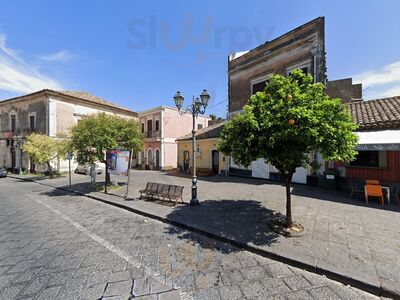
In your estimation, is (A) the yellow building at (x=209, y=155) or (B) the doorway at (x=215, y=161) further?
(B) the doorway at (x=215, y=161)

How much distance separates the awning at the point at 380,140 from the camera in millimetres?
7521

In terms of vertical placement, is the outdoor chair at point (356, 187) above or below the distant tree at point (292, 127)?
→ below

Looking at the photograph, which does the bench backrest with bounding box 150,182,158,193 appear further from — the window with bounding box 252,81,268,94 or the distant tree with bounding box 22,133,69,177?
the distant tree with bounding box 22,133,69,177

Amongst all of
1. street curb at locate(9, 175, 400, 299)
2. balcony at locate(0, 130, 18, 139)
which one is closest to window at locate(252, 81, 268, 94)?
street curb at locate(9, 175, 400, 299)

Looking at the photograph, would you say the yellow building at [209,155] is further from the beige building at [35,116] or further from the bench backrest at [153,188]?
the beige building at [35,116]

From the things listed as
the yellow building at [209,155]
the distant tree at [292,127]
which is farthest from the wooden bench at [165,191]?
the yellow building at [209,155]

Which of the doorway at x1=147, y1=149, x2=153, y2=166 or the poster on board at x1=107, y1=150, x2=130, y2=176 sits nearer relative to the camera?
the poster on board at x1=107, y1=150, x2=130, y2=176

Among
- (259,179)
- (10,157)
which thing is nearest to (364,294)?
(259,179)

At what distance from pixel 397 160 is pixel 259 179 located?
7.10 m

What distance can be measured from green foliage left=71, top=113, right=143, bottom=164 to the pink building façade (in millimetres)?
12866

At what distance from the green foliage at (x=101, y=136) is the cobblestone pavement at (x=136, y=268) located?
5.40m

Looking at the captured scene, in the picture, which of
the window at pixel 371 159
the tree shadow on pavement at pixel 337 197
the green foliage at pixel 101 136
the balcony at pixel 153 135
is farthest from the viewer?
the balcony at pixel 153 135

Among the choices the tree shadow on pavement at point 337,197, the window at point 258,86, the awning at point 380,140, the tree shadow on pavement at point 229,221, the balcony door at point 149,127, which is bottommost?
the tree shadow on pavement at point 229,221

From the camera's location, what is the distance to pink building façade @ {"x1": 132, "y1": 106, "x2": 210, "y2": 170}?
Result: 25141 millimetres
